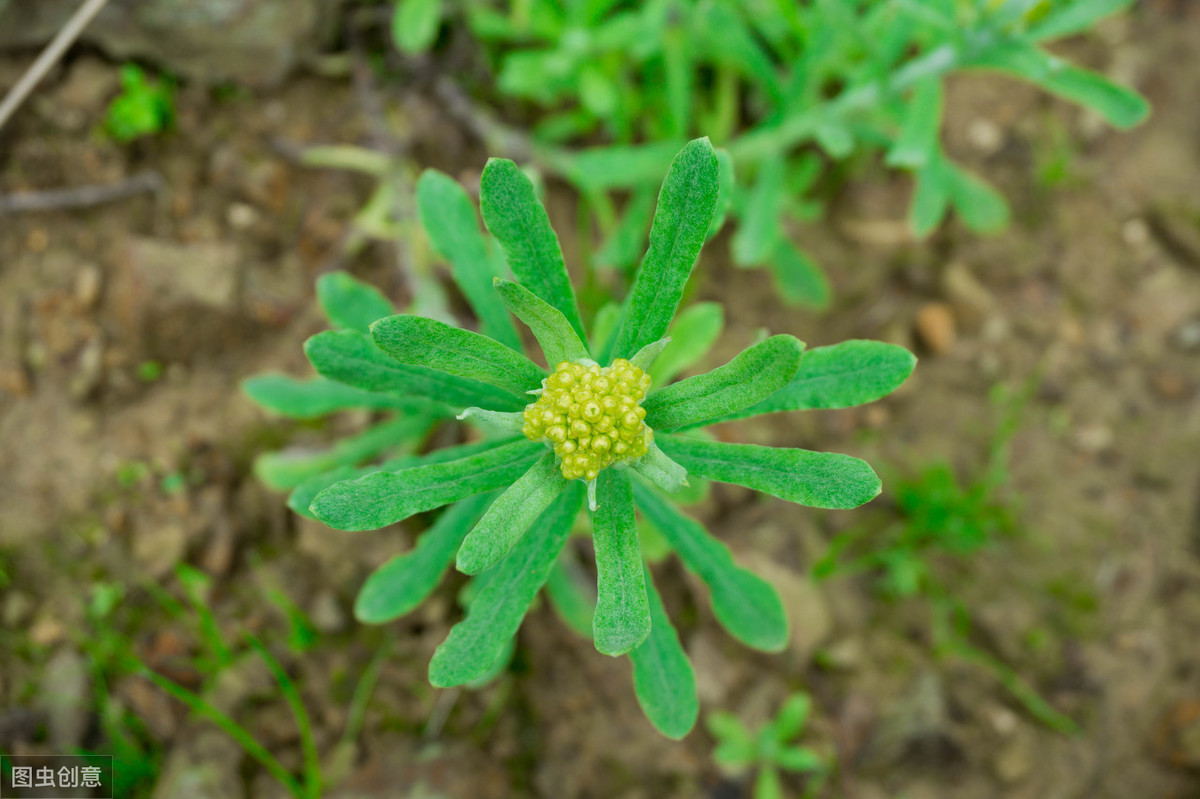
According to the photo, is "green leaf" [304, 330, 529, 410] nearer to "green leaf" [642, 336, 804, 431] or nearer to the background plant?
"green leaf" [642, 336, 804, 431]

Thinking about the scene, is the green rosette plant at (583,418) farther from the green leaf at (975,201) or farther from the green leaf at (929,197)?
the green leaf at (975,201)

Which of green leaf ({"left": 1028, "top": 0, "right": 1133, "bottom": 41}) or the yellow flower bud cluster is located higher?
green leaf ({"left": 1028, "top": 0, "right": 1133, "bottom": 41})

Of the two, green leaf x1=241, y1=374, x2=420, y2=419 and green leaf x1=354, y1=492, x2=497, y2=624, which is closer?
green leaf x1=354, y1=492, x2=497, y2=624

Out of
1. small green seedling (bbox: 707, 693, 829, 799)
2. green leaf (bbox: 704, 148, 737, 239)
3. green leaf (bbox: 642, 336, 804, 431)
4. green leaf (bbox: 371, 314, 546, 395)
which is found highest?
green leaf (bbox: 704, 148, 737, 239)

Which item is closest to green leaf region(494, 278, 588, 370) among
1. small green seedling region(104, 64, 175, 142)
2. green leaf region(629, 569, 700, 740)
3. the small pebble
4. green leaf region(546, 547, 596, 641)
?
green leaf region(629, 569, 700, 740)

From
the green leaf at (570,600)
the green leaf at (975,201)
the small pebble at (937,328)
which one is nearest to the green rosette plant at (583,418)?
the green leaf at (570,600)

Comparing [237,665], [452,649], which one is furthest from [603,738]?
[452,649]
